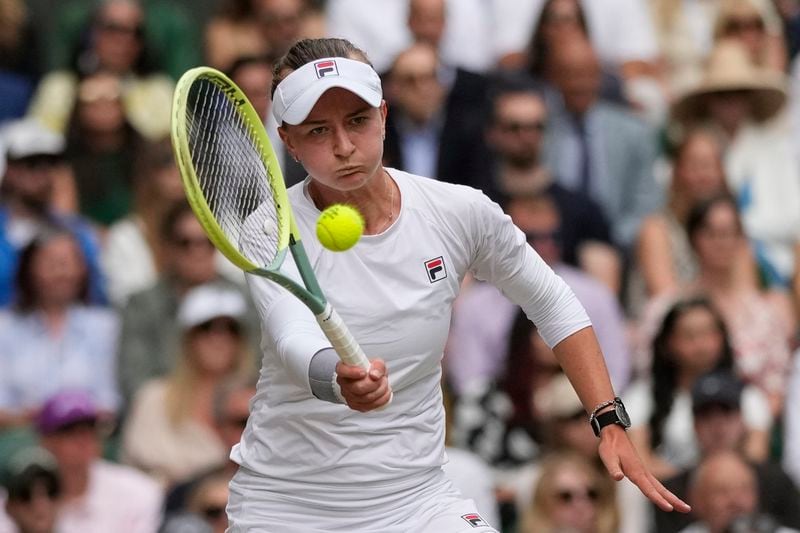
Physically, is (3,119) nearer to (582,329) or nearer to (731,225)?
(731,225)

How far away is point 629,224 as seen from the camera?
27.5 ft

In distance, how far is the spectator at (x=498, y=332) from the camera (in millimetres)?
7289

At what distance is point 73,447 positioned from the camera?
22.4 feet

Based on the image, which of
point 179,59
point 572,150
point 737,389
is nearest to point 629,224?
point 572,150

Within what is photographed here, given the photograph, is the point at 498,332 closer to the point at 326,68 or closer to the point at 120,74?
the point at 120,74

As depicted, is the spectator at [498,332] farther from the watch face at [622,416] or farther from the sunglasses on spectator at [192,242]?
the watch face at [622,416]

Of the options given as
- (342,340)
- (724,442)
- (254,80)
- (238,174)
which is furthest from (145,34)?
(342,340)

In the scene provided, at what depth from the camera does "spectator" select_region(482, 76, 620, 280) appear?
778 centimetres

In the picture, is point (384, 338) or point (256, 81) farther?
point (256, 81)

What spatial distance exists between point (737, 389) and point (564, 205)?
1.37 m

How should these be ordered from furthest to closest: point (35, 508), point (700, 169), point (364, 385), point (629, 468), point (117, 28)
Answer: point (117, 28)
point (700, 169)
point (35, 508)
point (629, 468)
point (364, 385)

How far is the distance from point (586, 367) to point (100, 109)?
15.6 feet

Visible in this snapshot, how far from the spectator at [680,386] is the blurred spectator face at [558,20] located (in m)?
1.94

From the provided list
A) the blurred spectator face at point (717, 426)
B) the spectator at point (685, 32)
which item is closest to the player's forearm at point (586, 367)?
the blurred spectator face at point (717, 426)
